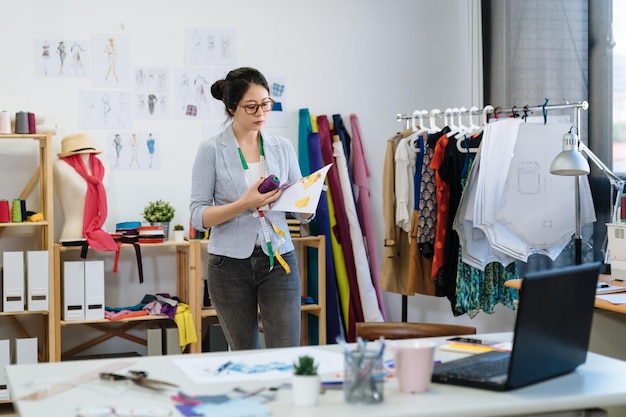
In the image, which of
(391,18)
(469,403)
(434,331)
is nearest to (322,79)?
(391,18)

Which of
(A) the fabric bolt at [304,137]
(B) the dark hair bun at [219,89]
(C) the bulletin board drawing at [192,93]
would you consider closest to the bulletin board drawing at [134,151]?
(C) the bulletin board drawing at [192,93]

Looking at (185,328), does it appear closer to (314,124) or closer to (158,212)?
(158,212)

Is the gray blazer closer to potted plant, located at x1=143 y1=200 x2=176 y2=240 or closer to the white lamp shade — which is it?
the white lamp shade

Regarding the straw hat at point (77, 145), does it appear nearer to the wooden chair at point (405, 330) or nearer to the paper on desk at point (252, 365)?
the wooden chair at point (405, 330)

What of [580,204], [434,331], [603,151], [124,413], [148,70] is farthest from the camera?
[148,70]

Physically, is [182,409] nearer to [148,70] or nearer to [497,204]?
[497,204]

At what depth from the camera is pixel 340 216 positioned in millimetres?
5141

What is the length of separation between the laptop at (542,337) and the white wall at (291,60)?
3018mm

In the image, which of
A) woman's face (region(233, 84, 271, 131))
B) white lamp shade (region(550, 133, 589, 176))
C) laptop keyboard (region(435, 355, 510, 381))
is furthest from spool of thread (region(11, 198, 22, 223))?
laptop keyboard (region(435, 355, 510, 381))

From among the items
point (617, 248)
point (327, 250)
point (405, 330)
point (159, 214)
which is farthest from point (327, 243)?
point (405, 330)

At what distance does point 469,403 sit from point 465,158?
2673 mm

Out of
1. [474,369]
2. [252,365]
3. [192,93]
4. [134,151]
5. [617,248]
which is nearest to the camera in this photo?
[474,369]

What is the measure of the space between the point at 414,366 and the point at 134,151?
11.2ft

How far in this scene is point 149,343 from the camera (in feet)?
15.4
